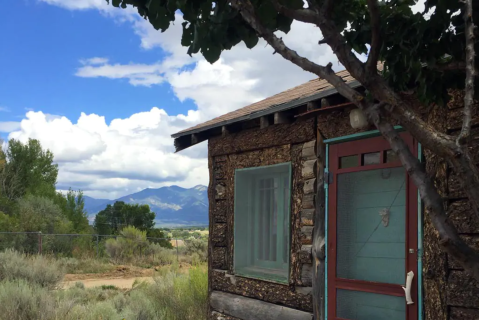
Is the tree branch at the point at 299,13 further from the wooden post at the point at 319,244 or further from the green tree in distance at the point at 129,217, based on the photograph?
the green tree in distance at the point at 129,217

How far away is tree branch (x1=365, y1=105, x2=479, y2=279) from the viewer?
8.71 ft

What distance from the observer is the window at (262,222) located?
658cm

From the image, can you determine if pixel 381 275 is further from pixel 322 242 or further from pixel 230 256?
pixel 230 256

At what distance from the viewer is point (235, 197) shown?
711 cm

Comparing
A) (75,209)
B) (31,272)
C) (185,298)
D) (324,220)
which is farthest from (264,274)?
(75,209)

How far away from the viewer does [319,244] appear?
5758 millimetres

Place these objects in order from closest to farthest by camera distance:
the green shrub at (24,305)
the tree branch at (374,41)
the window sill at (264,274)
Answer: the tree branch at (374,41) → the window sill at (264,274) → the green shrub at (24,305)

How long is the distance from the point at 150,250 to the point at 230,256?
16.9 metres

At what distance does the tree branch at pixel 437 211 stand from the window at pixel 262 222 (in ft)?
11.6

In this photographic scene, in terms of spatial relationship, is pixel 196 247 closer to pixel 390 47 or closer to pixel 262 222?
pixel 262 222

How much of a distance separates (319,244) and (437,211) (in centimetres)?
313

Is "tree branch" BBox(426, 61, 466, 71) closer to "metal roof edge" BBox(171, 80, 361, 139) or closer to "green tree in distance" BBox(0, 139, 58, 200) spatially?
"metal roof edge" BBox(171, 80, 361, 139)

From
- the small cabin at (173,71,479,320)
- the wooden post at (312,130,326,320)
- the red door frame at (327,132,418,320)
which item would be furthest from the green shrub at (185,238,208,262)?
the red door frame at (327,132,418,320)

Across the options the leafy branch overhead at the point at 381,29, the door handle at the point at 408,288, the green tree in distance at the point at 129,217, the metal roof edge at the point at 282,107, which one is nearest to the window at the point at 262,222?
the metal roof edge at the point at 282,107
